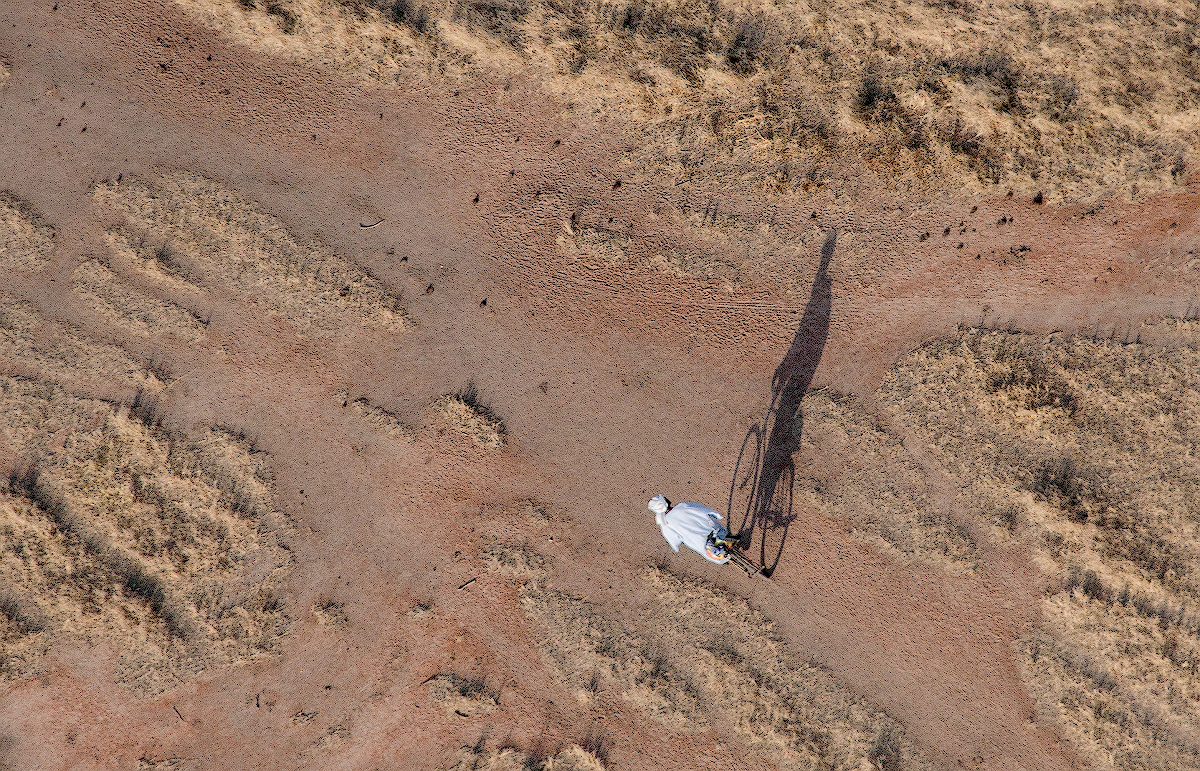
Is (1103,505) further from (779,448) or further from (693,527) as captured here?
(693,527)

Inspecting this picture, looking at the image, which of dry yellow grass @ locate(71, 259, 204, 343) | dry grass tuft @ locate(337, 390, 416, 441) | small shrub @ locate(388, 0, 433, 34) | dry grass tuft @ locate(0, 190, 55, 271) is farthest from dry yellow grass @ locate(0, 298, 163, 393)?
small shrub @ locate(388, 0, 433, 34)

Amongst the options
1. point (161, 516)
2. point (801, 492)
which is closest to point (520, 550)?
point (801, 492)

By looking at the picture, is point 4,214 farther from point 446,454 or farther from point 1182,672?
point 1182,672

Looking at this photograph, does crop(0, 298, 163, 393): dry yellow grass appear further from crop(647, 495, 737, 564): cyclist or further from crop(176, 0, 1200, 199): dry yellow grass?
crop(647, 495, 737, 564): cyclist

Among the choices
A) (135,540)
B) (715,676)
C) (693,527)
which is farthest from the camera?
(135,540)

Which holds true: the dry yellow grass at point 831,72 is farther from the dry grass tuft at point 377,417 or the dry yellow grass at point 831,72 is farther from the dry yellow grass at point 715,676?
the dry yellow grass at point 715,676

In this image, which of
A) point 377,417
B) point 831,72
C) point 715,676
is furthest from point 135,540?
point 831,72
